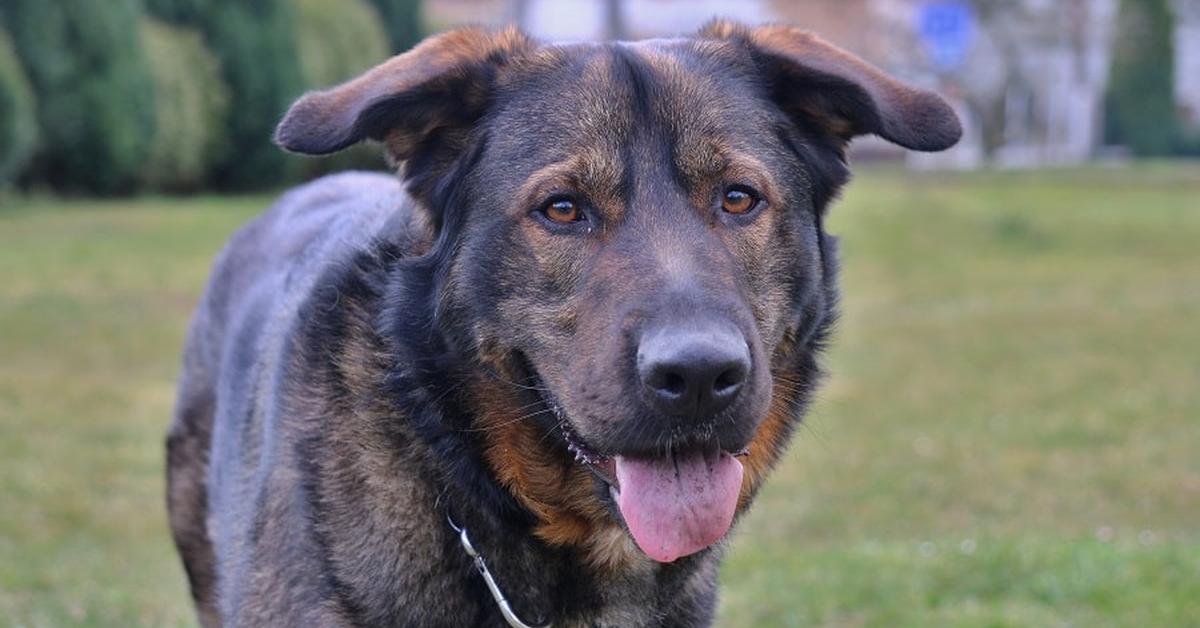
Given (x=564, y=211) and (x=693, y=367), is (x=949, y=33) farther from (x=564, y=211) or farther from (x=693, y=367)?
(x=693, y=367)

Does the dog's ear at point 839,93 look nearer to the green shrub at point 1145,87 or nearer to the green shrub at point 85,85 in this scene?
the green shrub at point 85,85

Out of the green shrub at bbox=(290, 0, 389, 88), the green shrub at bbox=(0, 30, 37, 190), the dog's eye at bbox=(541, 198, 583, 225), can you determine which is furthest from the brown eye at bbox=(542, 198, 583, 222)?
the green shrub at bbox=(290, 0, 389, 88)

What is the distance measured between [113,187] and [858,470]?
836 inches

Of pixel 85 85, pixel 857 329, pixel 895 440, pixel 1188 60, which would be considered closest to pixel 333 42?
pixel 85 85

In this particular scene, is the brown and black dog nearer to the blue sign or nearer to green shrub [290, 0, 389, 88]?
green shrub [290, 0, 389, 88]

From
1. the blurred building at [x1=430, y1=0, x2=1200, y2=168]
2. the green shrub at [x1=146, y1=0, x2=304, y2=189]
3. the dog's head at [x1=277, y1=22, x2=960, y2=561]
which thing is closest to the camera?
the dog's head at [x1=277, y1=22, x2=960, y2=561]

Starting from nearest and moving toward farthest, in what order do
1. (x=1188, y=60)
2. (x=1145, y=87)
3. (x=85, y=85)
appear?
(x=85, y=85) → (x=1145, y=87) → (x=1188, y=60)

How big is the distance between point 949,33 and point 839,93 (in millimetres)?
37999

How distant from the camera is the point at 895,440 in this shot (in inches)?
458

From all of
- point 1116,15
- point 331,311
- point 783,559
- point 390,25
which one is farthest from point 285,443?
point 1116,15

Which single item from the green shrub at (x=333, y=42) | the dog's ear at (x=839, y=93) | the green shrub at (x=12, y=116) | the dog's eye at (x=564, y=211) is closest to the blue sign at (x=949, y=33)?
the green shrub at (x=333, y=42)

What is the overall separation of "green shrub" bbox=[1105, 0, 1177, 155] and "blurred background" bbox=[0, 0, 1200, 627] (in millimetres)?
9236

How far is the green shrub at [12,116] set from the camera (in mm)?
22344

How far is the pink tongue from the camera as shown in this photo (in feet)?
11.1
